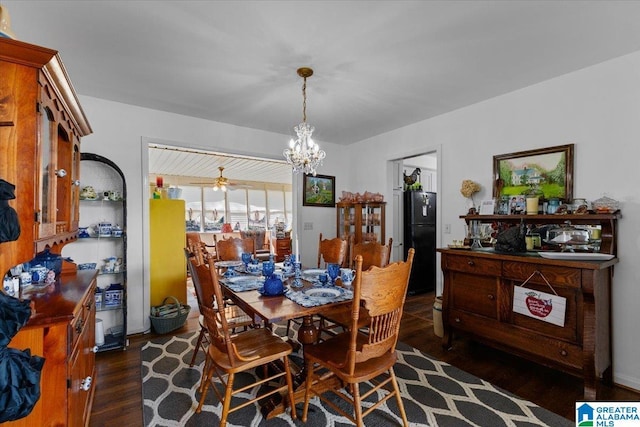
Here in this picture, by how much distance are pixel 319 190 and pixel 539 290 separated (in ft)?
10.5

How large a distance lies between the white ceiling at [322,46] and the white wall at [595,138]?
14 centimetres

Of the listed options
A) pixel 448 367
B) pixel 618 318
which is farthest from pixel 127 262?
pixel 618 318

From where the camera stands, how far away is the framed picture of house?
262 centimetres

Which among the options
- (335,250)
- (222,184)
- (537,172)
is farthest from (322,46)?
(222,184)

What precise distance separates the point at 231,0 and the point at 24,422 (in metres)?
2.23

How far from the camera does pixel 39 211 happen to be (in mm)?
1414

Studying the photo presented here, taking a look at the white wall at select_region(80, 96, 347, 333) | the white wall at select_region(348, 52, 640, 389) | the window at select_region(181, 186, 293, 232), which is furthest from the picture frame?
the window at select_region(181, 186, 293, 232)

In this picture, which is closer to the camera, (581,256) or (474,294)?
(581,256)

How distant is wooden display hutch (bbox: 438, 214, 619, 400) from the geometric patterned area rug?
40cm

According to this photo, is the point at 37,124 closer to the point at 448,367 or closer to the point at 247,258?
the point at 247,258

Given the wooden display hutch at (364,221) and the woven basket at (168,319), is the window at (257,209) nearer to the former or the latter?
the wooden display hutch at (364,221)

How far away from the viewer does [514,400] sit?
82.0 inches

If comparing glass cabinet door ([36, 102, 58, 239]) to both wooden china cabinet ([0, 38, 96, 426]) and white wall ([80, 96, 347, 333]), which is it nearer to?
wooden china cabinet ([0, 38, 96, 426])

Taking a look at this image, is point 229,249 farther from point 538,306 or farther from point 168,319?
point 538,306
